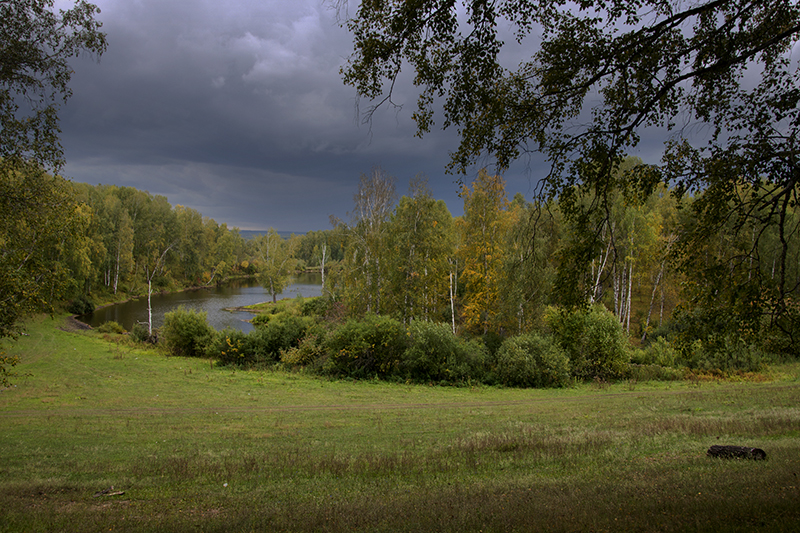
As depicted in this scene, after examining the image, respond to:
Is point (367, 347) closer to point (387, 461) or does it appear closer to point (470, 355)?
point (470, 355)

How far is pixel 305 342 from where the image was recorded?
2655 cm

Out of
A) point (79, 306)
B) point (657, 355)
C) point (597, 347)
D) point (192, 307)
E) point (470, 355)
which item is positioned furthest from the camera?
point (79, 306)

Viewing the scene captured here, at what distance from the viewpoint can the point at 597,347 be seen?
24.5 m

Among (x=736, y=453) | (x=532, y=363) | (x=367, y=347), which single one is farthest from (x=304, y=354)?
(x=736, y=453)

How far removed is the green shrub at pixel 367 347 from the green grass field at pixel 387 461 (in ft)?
16.4

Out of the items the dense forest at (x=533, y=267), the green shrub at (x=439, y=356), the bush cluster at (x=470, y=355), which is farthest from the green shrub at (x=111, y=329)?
the green shrub at (x=439, y=356)

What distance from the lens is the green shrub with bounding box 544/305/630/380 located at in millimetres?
24172

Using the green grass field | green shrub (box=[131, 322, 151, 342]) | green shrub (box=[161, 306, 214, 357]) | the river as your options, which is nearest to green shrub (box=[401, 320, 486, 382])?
the green grass field

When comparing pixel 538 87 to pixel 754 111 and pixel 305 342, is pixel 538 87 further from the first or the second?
pixel 305 342

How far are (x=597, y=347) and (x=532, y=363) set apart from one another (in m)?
4.92

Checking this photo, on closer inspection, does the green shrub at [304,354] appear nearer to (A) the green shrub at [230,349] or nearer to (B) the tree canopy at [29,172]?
→ (A) the green shrub at [230,349]

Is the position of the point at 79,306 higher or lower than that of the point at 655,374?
higher

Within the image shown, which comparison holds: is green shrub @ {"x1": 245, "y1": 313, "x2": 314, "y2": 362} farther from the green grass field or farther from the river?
the green grass field

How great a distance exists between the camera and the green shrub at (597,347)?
79.3 feet
